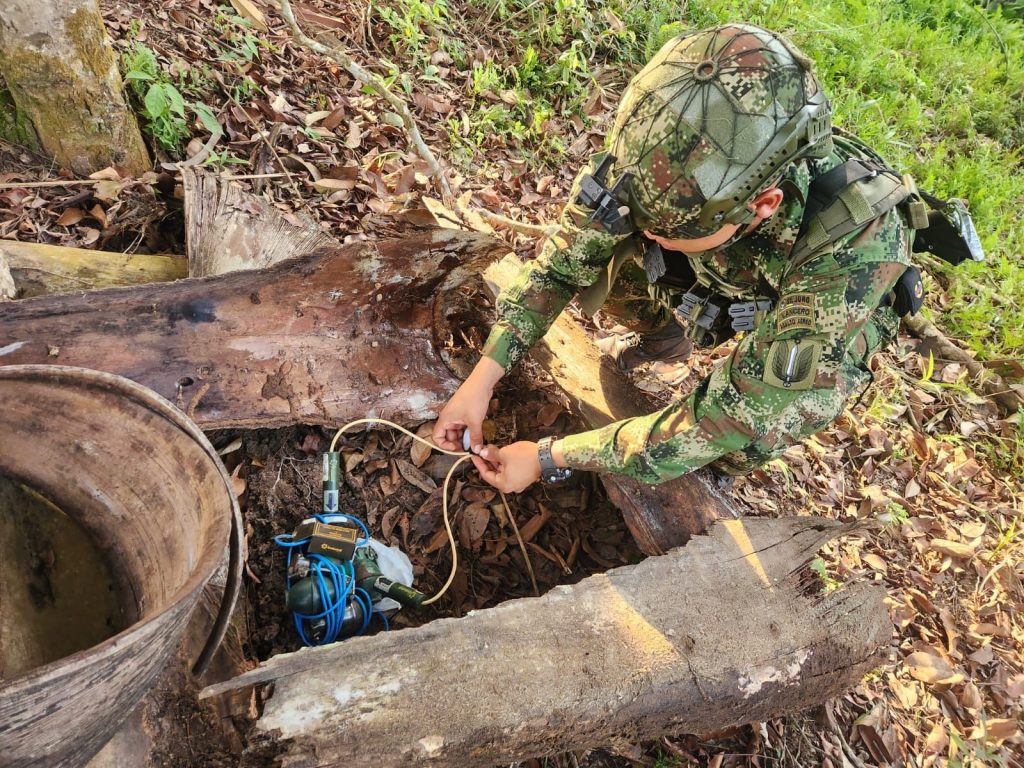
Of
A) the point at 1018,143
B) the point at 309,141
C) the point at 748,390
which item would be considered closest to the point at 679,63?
the point at 748,390

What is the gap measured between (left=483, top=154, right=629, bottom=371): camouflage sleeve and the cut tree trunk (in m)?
0.92

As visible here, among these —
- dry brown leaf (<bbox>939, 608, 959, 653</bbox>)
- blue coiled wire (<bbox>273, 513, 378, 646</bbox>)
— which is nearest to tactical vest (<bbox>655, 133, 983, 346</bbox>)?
blue coiled wire (<bbox>273, 513, 378, 646</bbox>)

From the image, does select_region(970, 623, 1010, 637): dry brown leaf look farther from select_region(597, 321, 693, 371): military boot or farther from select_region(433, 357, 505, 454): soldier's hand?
select_region(433, 357, 505, 454): soldier's hand

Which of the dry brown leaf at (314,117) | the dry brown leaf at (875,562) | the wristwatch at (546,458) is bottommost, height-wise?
the dry brown leaf at (875,562)

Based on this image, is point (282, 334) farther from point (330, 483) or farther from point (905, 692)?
point (905, 692)

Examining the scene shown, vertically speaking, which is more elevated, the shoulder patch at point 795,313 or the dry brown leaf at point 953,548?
the shoulder patch at point 795,313

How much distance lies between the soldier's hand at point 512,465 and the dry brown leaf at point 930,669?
74.1 inches

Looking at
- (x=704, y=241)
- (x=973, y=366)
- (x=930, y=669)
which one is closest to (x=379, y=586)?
(x=704, y=241)

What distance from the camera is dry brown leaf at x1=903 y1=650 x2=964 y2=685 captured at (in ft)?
9.45

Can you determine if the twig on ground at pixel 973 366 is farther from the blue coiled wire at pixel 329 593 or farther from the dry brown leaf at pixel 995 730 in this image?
the blue coiled wire at pixel 329 593

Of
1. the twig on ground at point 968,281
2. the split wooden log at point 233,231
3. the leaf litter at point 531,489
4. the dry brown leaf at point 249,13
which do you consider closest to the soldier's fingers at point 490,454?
the leaf litter at point 531,489

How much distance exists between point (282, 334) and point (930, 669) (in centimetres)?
300

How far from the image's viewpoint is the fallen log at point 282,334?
2174 millimetres

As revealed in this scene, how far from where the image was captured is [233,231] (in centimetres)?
265
